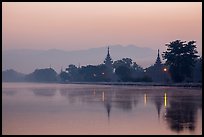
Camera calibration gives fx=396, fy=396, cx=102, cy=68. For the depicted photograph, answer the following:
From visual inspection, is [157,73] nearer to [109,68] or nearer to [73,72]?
[109,68]

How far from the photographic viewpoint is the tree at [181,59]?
75938mm

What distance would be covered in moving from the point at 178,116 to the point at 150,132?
17.1 ft

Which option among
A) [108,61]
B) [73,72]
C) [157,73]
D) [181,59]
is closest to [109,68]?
[108,61]

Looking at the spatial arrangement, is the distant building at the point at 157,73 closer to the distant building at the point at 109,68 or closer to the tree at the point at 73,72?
the distant building at the point at 109,68

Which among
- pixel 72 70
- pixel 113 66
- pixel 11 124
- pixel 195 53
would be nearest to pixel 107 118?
pixel 11 124

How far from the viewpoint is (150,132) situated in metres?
13.6

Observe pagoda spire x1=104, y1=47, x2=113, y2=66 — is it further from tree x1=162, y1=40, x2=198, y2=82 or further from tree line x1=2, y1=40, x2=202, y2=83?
tree x1=162, y1=40, x2=198, y2=82

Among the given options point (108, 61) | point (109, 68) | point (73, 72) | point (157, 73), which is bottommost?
point (157, 73)

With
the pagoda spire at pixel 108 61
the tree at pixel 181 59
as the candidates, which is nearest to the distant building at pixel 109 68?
the pagoda spire at pixel 108 61

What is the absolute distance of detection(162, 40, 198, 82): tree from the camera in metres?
75.9

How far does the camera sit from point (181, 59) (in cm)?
7612

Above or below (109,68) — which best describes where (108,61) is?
above

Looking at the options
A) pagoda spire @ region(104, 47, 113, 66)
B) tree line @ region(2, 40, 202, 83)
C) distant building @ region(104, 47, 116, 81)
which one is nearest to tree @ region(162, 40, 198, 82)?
tree line @ region(2, 40, 202, 83)

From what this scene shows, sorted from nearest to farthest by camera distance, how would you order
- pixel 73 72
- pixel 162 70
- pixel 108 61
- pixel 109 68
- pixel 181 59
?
1. pixel 181 59
2. pixel 162 70
3. pixel 109 68
4. pixel 108 61
5. pixel 73 72
